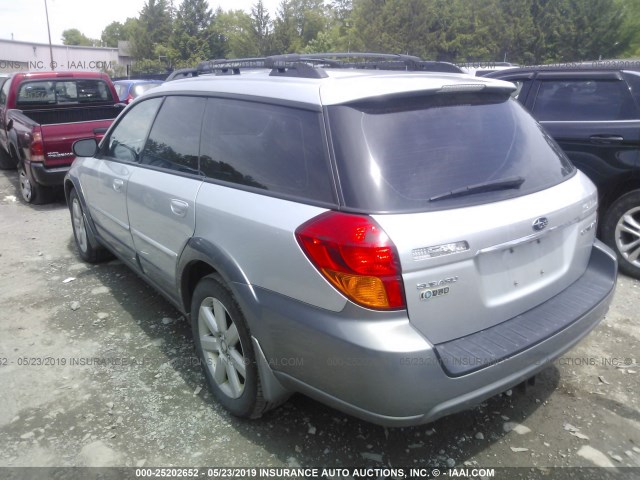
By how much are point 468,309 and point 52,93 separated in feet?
28.8

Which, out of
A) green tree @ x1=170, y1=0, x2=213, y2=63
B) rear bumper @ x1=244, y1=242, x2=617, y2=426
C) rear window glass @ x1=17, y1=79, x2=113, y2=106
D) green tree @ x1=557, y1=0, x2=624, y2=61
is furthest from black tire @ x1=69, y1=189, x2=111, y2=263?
green tree @ x1=170, y1=0, x2=213, y2=63

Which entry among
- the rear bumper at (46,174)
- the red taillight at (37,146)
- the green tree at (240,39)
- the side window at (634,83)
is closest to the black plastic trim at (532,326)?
the side window at (634,83)

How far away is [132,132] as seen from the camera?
4.00m

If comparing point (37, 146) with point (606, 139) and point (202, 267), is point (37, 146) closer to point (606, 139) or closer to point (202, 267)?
point (202, 267)

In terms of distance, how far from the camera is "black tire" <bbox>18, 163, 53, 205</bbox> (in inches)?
298

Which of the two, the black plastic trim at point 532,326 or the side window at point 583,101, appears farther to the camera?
the side window at point 583,101

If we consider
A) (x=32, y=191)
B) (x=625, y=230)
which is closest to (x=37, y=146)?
(x=32, y=191)

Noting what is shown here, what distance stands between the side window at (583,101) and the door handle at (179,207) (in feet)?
12.8

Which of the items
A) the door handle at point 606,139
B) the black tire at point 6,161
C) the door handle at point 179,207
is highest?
the door handle at point 606,139

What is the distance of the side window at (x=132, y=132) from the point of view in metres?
3.75

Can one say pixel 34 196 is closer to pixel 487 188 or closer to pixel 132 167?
pixel 132 167

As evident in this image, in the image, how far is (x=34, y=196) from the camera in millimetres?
7730

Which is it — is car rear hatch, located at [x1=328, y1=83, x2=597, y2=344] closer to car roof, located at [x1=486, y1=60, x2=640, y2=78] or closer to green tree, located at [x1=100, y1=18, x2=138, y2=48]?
car roof, located at [x1=486, y1=60, x2=640, y2=78]

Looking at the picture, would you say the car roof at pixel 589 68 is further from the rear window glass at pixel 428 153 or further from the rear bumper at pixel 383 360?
the rear bumper at pixel 383 360
